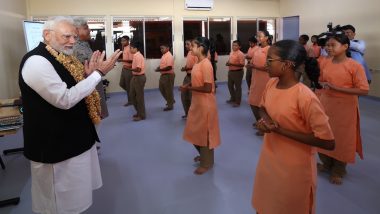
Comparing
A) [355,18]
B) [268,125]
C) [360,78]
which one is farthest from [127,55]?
[355,18]

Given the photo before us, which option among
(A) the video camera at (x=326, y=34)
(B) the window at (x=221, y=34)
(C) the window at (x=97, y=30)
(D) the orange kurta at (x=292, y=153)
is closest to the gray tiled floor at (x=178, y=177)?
(D) the orange kurta at (x=292, y=153)

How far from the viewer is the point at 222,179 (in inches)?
120

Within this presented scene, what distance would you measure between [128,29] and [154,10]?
36.2 inches

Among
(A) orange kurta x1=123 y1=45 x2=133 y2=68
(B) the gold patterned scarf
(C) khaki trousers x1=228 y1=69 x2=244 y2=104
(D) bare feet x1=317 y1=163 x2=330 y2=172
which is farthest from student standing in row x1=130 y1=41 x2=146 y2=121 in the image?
(B) the gold patterned scarf

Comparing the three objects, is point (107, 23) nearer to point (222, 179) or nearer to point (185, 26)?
point (185, 26)

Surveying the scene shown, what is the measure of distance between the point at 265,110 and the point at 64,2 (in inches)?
288

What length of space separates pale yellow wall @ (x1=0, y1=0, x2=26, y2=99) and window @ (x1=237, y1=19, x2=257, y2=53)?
20.3ft

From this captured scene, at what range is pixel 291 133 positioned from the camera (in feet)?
4.92

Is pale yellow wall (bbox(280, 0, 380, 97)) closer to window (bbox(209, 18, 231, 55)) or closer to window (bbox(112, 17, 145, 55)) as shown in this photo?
window (bbox(209, 18, 231, 55))

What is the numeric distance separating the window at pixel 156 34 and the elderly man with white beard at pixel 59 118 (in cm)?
667

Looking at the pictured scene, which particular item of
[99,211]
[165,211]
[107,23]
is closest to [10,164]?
[99,211]

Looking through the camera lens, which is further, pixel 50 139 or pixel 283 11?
pixel 283 11

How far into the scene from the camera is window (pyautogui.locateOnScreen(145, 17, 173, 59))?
835 cm

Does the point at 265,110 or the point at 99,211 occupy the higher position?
the point at 265,110
